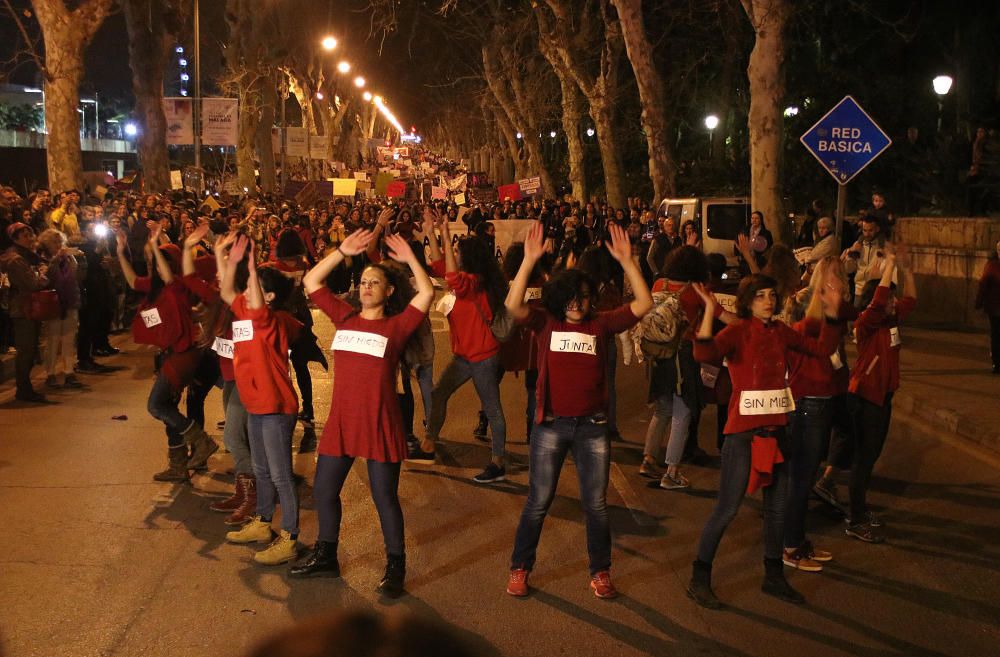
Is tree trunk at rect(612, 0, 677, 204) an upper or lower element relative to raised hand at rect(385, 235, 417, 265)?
upper

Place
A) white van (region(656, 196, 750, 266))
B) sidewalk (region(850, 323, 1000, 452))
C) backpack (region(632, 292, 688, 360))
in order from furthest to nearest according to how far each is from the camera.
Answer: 1. white van (region(656, 196, 750, 266))
2. sidewalk (region(850, 323, 1000, 452))
3. backpack (region(632, 292, 688, 360))

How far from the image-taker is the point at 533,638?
5.15 metres

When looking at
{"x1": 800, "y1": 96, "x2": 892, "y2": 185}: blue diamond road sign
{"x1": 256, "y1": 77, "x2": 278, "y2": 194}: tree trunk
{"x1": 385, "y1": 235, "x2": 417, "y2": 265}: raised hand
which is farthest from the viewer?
{"x1": 256, "y1": 77, "x2": 278, "y2": 194}: tree trunk

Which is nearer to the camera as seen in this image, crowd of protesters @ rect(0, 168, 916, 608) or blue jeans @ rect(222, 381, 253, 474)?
crowd of protesters @ rect(0, 168, 916, 608)

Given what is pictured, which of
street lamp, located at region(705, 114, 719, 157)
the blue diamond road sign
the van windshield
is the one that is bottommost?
the van windshield

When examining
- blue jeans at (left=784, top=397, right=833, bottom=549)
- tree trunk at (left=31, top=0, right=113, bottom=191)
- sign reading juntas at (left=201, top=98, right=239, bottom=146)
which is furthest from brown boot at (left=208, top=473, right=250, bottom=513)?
sign reading juntas at (left=201, top=98, right=239, bottom=146)

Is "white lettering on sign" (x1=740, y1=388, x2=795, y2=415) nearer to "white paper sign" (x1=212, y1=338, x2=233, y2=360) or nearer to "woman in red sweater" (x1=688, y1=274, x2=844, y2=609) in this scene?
Result: "woman in red sweater" (x1=688, y1=274, x2=844, y2=609)

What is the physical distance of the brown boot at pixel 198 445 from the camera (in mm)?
7969

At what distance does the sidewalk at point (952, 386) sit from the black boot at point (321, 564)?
6252 millimetres

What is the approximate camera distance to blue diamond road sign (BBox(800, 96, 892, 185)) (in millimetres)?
13195

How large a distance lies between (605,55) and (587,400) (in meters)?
29.7

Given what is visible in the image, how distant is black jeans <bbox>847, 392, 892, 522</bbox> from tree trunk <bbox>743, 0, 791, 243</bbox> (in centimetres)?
1228

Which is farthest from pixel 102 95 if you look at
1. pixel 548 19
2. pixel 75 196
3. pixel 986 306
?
pixel 986 306

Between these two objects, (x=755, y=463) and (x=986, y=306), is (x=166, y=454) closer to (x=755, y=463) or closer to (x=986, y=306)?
(x=755, y=463)
